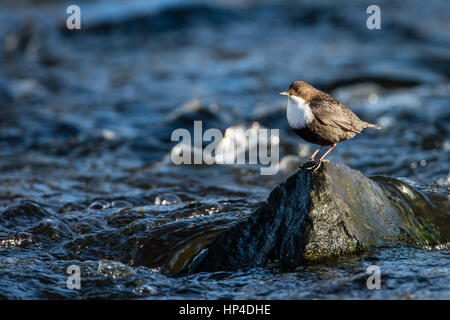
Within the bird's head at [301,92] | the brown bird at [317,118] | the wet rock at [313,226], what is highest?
the bird's head at [301,92]

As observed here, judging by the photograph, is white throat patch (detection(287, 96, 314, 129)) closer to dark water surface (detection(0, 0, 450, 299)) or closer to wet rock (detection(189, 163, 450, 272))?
wet rock (detection(189, 163, 450, 272))

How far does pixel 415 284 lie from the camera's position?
12.5 feet

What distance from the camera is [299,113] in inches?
168

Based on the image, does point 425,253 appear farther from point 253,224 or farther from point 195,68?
point 195,68

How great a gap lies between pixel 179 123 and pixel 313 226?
6.00 m

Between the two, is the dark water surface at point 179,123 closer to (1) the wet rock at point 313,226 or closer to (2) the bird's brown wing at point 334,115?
(1) the wet rock at point 313,226

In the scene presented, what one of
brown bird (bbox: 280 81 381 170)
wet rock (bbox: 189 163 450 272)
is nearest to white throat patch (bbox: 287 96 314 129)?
brown bird (bbox: 280 81 381 170)

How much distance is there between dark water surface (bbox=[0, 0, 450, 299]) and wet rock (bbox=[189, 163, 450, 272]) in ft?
0.49

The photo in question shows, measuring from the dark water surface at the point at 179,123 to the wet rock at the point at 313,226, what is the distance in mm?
149

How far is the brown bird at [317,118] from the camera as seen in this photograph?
4.22m

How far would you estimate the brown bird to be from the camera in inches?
166

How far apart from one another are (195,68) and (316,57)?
9.35 feet

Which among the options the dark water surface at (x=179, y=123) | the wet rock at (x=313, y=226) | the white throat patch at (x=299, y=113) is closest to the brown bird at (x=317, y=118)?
the white throat patch at (x=299, y=113)

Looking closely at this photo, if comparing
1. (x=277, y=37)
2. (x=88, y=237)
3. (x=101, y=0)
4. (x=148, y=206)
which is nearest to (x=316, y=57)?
(x=277, y=37)
